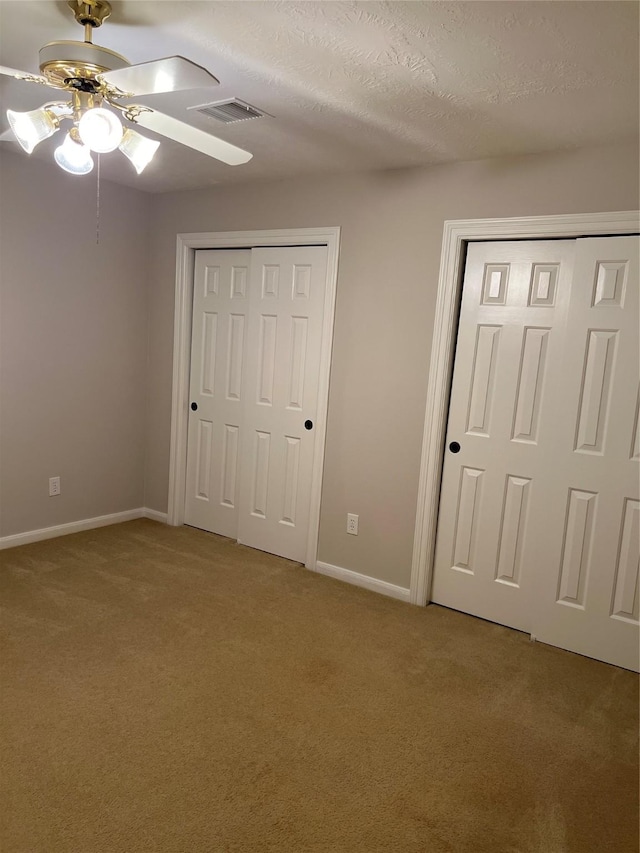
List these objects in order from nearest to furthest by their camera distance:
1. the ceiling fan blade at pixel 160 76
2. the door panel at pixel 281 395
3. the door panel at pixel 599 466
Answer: the ceiling fan blade at pixel 160 76
the door panel at pixel 599 466
the door panel at pixel 281 395

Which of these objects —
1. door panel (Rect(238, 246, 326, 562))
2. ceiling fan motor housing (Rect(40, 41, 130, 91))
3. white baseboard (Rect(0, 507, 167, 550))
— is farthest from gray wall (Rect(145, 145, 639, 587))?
ceiling fan motor housing (Rect(40, 41, 130, 91))

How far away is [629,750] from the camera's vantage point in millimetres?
2344

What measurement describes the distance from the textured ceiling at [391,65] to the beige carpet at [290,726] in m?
2.37

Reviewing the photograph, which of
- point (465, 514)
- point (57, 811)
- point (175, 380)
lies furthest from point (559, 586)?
point (175, 380)

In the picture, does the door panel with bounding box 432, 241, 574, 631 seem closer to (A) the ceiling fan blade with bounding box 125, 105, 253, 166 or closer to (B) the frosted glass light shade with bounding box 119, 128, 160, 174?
(A) the ceiling fan blade with bounding box 125, 105, 253, 166

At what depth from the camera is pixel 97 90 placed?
5.99ft

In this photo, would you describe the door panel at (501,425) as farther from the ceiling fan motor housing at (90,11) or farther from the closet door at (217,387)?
the ceiling fan motor housing at (90,11)

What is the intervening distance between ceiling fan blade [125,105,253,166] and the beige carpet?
206cm

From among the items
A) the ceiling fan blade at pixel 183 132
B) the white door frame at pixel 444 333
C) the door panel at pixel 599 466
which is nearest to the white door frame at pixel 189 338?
the white door frame at pixel 444 333

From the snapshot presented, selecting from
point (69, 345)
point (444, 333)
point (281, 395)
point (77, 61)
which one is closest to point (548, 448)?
point (444, 333)

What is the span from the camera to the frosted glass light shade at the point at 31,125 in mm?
1852

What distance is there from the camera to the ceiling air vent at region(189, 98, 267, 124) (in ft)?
8.38

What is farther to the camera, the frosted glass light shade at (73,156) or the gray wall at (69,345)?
the gray wall at (69,345)

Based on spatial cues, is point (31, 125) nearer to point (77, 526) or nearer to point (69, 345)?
point (69, 345)
